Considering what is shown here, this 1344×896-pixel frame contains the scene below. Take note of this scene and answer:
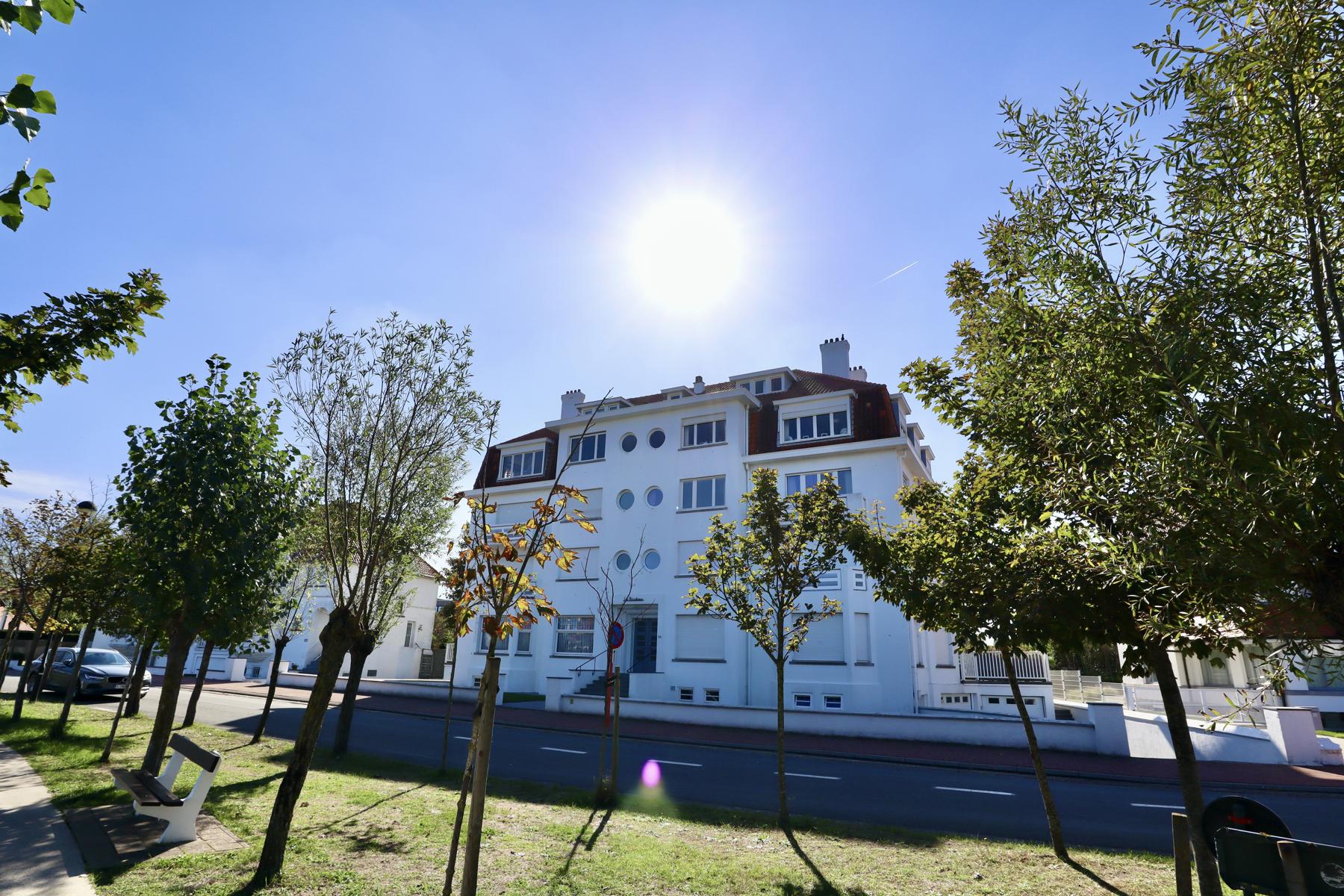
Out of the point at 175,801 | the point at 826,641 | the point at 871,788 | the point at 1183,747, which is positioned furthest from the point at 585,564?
the point at 1183,747

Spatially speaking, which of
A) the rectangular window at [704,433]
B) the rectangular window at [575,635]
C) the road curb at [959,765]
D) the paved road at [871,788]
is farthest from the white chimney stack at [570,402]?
the paved road at [871,788]

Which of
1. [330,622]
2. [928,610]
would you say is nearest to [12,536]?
[330,622]

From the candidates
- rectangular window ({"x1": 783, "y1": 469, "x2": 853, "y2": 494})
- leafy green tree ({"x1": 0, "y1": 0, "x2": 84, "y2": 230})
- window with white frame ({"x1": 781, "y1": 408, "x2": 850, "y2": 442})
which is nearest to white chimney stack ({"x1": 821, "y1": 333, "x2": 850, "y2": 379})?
window with white frame ({"x1": 781, "y1": 408, "x2": 850, "y2": 442})

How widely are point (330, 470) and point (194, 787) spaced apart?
A: 370cm

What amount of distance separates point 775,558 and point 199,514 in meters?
8.62

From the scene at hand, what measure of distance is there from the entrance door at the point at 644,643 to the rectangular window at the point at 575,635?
1.91 meters

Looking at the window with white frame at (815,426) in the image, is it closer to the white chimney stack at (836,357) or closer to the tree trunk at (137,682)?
the white chimney stack at (836,357)

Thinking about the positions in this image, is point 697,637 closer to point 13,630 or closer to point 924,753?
point 924,753

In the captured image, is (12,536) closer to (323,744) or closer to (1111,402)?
(323,744)

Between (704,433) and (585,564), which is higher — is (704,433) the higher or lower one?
the higher one

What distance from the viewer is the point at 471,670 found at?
3316 centimetres

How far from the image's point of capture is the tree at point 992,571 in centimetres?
576

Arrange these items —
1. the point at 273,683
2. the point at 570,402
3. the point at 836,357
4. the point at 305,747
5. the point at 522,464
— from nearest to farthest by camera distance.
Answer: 1. the point at 305,747
2. the point at 273,683
3. the point at 836,357
4. the point at 522,464
5. the point at 570,402

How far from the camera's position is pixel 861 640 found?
24250 mm
